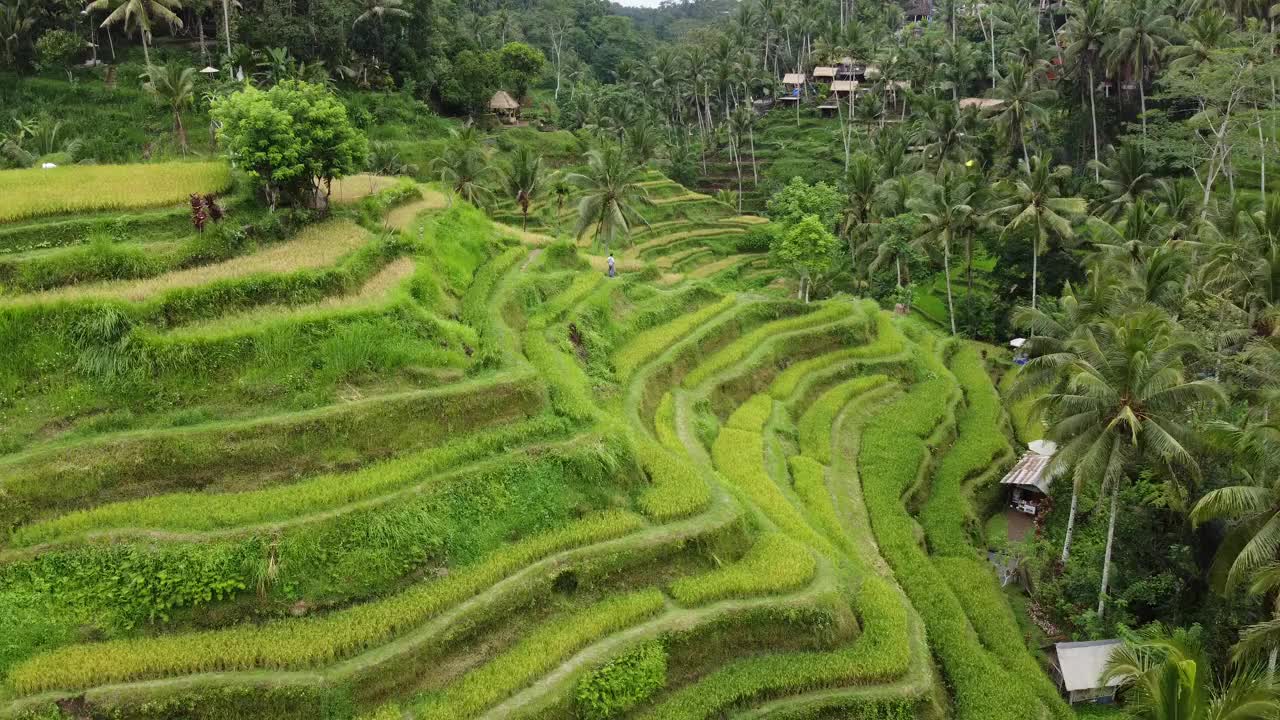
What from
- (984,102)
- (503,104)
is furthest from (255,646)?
(984,102)

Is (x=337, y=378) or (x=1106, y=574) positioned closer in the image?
(x=337, y=378)

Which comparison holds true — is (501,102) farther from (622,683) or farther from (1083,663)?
(622,683)

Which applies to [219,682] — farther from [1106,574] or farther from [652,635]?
[1106,574]

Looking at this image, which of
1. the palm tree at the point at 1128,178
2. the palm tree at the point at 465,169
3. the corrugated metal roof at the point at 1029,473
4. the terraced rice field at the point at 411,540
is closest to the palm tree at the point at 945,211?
the palm tree at the point at 1128,178

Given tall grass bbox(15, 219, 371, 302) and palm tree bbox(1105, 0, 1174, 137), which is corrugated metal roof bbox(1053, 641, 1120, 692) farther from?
palm tree bbox(1105, 0, 1174, 137)

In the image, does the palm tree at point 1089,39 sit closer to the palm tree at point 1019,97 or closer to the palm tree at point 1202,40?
the palm tree at point 1019,97

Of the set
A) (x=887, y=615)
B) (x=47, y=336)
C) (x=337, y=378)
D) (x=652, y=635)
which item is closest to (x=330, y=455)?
(x=337, y=378)
